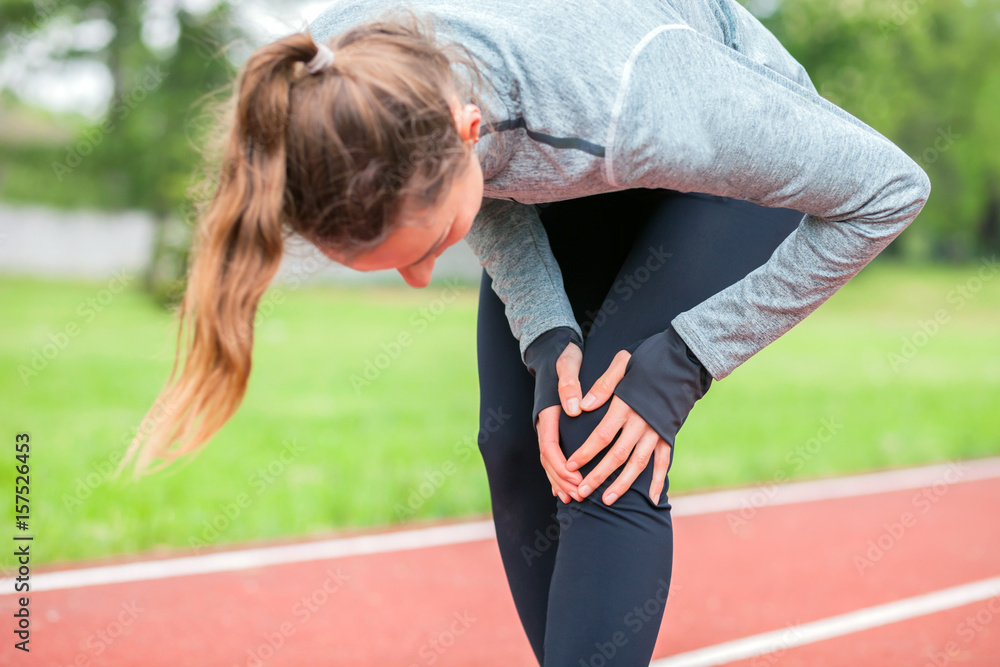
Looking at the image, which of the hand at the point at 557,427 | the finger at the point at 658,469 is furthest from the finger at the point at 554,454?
the finger at the point at 658,469

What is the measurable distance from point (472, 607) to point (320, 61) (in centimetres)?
239

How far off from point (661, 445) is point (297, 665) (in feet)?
5.86

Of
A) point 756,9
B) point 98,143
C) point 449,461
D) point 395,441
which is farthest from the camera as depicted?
point 756,9

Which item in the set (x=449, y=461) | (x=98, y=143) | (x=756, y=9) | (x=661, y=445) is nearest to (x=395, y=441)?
(x=449, y=461)

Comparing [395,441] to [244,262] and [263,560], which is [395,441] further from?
[244,262]

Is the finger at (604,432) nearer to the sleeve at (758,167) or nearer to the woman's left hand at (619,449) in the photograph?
the woman's left hand at (619,449)

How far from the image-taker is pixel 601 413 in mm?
1211

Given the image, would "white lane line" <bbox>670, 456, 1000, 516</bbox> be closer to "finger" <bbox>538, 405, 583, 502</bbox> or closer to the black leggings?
the black leggings

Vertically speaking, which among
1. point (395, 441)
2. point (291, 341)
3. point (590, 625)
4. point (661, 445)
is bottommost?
point (291, 341)

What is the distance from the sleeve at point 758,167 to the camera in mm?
1049

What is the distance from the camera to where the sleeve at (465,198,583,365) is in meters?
1.40

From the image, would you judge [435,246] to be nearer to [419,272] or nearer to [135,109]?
[419,272]

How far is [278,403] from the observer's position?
666 cm

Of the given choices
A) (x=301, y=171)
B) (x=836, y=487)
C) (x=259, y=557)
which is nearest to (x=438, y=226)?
(x=301, y=171)
